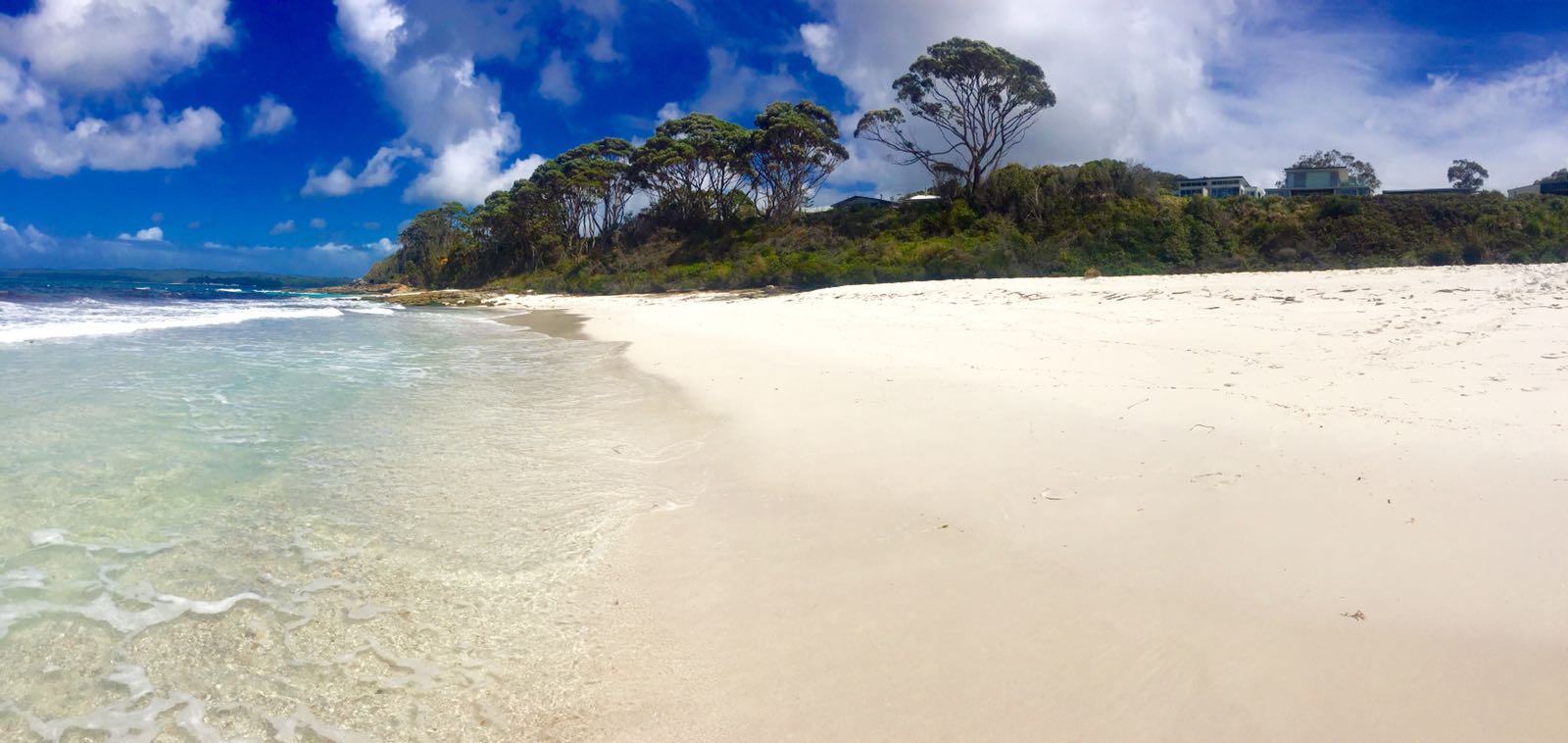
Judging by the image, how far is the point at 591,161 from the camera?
46094mm

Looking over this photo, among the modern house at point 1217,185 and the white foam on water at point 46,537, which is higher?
the modern house at point 1217,185

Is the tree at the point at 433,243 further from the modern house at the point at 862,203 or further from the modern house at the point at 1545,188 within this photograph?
the modern house at the point at 1545,188

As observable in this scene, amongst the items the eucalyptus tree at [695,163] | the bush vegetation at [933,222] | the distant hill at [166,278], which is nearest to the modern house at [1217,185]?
the bush vegetation at [933,222]

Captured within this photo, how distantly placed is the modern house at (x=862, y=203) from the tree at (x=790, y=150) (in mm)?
2859

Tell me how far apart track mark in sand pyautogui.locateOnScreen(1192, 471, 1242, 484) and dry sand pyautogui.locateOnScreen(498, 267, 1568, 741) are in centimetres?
3

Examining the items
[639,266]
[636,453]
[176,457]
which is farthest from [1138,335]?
[639,266]

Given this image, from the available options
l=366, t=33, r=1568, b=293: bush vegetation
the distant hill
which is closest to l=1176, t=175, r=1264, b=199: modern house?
l=366, t=33, r=1568, b=293: bush vegetation

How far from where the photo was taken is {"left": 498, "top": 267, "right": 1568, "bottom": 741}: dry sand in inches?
94.4

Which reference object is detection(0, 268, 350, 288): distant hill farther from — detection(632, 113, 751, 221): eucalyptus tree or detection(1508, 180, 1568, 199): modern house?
detection(1508, 180, 1568, 199): modern house

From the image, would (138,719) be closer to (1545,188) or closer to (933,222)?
(933,222)

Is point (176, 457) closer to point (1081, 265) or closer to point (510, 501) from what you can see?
point (510, 501)

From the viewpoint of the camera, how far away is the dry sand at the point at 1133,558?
7.87ft

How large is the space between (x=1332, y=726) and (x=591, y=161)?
48.3 meters

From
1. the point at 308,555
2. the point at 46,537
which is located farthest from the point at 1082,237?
the point at 46,537
